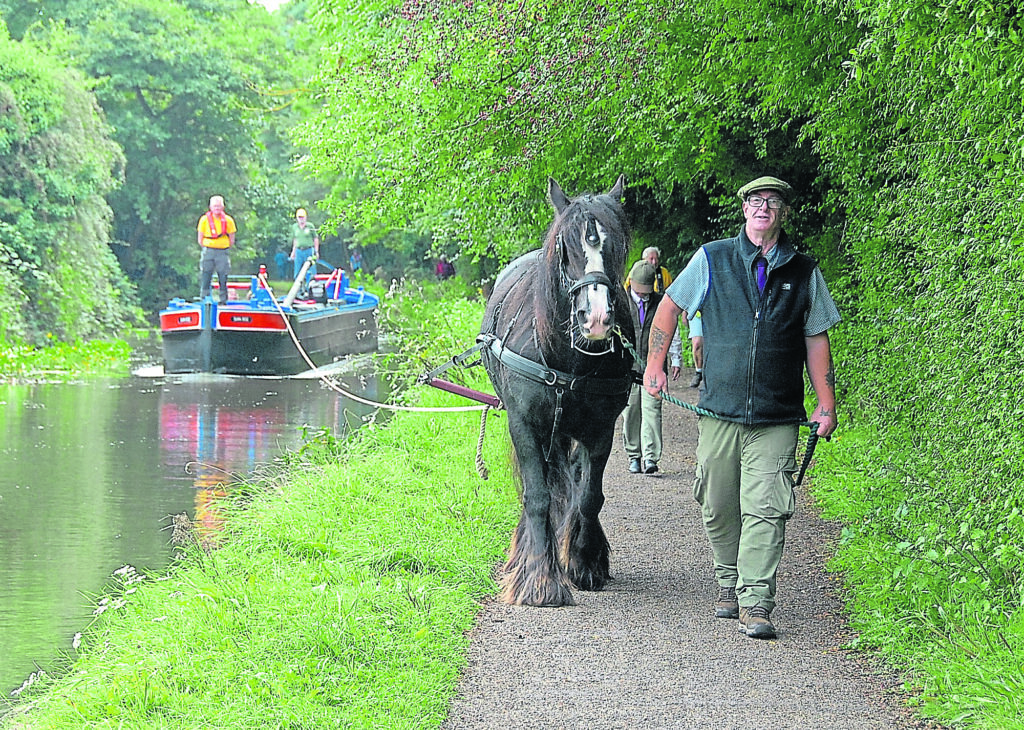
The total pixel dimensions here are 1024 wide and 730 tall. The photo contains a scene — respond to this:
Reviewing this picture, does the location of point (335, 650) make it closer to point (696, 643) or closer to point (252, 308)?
point (696, 643)

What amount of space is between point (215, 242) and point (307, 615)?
18115 mm

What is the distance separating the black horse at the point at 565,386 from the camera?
6.76m

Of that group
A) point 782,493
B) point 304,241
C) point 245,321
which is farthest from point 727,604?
point 304,241

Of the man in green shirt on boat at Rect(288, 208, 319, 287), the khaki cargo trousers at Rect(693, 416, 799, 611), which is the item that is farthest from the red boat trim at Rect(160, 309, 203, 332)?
the khaki cargo trousers at Rect(693, 416, 799, 611)

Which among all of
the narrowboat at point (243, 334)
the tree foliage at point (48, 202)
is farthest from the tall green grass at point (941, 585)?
the tree foliage at point (48, 202)

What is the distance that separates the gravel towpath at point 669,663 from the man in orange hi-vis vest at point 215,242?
52.8ft

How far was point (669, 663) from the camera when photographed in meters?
6.11

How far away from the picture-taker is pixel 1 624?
8391mm

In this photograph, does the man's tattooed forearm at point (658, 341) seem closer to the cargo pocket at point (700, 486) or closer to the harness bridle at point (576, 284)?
the harness bridle at point (576, 284)

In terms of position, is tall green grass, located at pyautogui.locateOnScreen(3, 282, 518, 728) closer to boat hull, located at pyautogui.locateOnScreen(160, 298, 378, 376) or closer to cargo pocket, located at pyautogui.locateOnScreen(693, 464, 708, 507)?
cargo pocket, located at pyautogui.locateOnScreen(693, 464, 708, 507)

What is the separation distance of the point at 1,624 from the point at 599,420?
4.06 m

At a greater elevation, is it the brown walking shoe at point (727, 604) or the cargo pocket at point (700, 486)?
the cargo pocket at point (700, 486)

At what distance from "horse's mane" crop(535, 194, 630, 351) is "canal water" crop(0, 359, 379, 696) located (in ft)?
11.5

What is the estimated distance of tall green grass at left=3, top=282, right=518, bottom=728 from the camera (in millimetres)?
5578
